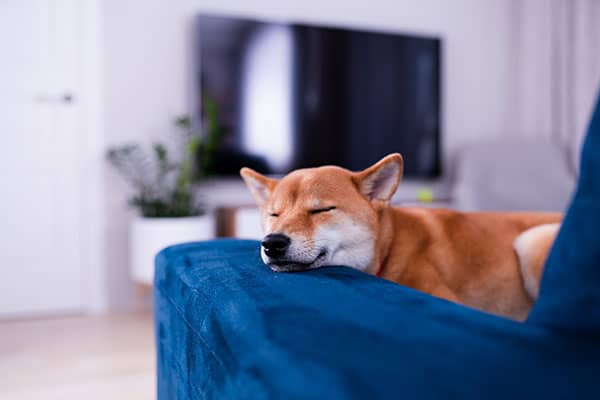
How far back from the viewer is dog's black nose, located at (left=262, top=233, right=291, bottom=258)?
850 mm

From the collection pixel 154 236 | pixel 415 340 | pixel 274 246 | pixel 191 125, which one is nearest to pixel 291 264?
pixel 274 246

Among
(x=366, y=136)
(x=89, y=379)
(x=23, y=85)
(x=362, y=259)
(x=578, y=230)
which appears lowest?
(x=89, y=379)

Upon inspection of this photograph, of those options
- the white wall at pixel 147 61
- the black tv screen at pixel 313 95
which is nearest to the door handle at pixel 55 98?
the white wall at pixel 147 61

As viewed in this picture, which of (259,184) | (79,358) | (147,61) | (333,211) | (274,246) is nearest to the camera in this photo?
(274,246)

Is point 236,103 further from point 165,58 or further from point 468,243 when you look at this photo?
point 468,243

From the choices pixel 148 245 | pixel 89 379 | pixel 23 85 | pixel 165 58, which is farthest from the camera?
pixel 165 58

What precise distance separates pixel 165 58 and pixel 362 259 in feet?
7.69

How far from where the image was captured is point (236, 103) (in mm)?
2928

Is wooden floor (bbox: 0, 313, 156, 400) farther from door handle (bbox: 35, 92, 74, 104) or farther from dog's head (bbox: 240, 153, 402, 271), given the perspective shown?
door handle (bbox: 35, 92, 74, 104)

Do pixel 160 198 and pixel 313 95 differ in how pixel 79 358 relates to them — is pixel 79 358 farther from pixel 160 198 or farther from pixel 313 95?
pixel 313 95

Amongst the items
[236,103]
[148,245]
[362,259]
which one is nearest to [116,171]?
[148,245]

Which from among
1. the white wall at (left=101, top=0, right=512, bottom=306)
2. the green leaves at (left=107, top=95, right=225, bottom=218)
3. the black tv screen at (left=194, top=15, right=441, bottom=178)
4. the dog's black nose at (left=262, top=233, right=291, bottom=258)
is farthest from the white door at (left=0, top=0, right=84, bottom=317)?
the dog's black nose at (left=262, top=233, right=291, bottom=258)

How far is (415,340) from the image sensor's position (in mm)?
436

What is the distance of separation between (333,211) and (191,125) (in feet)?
7.07
